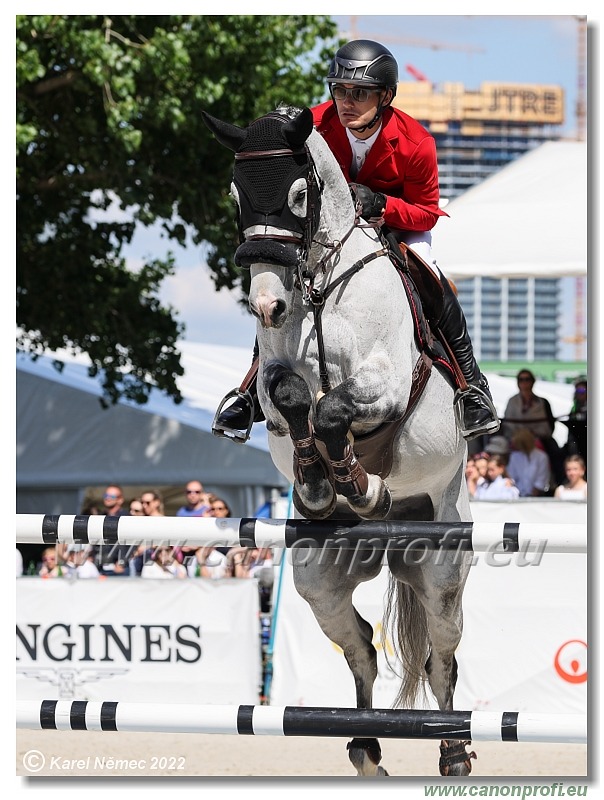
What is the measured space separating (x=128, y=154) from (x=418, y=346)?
7203 millimetres

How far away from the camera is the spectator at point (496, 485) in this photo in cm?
829

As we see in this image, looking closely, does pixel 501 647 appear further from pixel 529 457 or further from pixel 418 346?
pixel 418 346

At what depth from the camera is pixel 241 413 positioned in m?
4.29

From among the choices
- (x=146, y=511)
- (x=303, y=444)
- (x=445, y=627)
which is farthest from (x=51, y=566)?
(x=303, y=444)

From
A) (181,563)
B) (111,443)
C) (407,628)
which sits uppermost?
(111,443)

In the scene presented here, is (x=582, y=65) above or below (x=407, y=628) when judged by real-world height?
above

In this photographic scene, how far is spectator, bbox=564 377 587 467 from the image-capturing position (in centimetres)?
856

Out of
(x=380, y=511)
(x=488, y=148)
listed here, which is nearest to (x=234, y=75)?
(x=380, y=511)

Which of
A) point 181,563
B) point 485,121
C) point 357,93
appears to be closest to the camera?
point 357,93

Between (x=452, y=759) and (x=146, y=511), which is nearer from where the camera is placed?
(x=452, y=759)

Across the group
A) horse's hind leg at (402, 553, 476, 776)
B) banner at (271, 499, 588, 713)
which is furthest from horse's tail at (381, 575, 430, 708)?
banner at (271, 499, 588, 713)

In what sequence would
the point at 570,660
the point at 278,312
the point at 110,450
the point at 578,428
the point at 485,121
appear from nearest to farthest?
the point at 278,312 < the point at 570,660 < the point at 578,428 < the point at 110,450 < the point at 485,121

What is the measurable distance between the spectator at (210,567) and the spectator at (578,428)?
288 centimetres

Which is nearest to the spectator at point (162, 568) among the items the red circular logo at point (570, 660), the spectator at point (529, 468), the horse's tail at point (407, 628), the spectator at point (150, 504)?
the spectator at point (150, 504)
